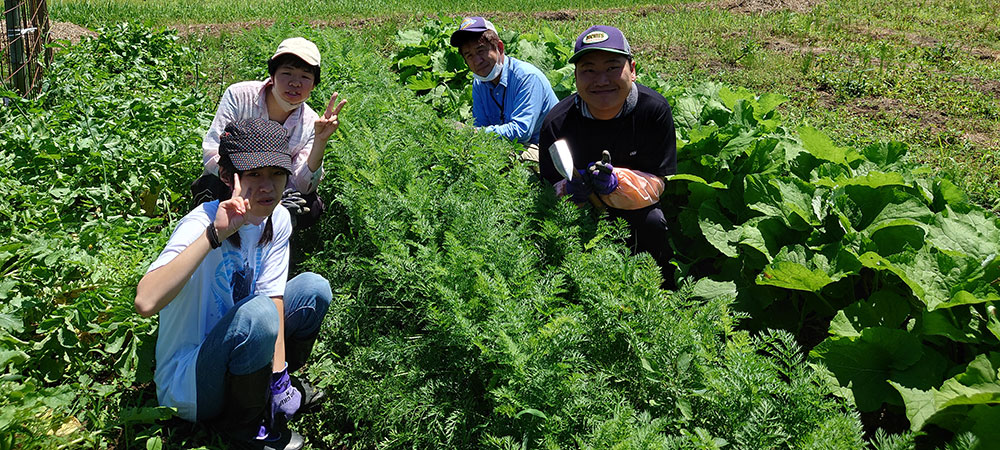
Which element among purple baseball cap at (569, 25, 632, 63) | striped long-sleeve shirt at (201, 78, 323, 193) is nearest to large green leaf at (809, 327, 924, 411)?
purple baseball cap at (569, 25, 632, 63)

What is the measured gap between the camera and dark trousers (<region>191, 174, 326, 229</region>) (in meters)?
4.10

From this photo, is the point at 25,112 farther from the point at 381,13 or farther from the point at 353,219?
the point at 381,13

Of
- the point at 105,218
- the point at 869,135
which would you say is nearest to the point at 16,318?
the point at 105,218

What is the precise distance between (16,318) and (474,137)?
8.22 ft

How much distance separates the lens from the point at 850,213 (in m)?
3.42

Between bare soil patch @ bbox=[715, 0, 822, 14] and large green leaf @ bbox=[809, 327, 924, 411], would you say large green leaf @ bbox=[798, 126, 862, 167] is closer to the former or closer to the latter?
large green leaf @ bbox=[809, 327, 924, 411]

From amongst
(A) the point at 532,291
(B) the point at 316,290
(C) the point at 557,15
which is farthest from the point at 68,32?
(A) the point at 532,291

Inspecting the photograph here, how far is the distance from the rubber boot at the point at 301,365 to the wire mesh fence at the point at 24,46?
4297 millimetres

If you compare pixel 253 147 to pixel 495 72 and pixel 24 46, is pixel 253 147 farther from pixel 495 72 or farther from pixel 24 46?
pixel 24 46

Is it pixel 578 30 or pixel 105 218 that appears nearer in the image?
pixel 105 218

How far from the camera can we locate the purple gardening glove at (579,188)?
3879 millimetres

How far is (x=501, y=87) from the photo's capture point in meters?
5.10

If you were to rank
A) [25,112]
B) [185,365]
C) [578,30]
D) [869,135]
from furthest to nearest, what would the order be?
[578,30] → [869,135] → [25,112] → [185,365]

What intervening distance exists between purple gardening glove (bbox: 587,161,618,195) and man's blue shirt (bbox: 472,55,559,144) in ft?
3.86
